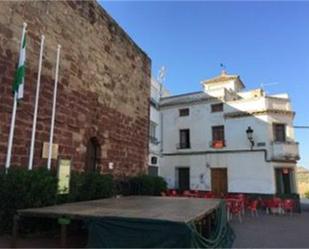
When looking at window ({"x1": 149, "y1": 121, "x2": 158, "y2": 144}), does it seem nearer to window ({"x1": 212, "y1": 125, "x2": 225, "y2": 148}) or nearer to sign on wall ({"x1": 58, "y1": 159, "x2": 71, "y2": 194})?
window ({"x1": 212, "y1": 125, "x2": 225, "y2": 148})

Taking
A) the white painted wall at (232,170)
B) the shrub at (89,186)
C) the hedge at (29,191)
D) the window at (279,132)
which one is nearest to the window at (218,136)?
the white painted wall at (232,170)

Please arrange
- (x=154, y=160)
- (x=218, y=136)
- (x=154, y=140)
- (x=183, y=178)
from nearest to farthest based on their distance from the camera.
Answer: (x=218, y=136) < (x=154, y=160) < (x=183, y=178) < (x=154, y=140)

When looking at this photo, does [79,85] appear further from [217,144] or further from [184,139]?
[184,139]

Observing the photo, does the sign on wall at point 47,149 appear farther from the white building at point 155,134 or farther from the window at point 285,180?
the window at point 285,180

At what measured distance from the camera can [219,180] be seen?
17016 mm

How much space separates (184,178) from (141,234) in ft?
47.8

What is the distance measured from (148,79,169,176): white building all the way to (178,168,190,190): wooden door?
1461mm

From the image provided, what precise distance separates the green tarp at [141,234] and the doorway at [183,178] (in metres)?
14.0

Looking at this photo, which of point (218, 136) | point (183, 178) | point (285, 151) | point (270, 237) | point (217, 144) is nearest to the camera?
point (270, 237)

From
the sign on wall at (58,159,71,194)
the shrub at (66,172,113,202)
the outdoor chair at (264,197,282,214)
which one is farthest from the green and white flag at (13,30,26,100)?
the outdoor chair at (264,197,282,214)

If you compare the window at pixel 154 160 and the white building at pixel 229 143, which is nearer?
the white building at pixel 229 143

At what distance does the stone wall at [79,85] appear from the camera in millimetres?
6004

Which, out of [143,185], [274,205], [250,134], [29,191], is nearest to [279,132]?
[250,134]

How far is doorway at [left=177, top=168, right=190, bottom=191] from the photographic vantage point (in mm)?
18016
